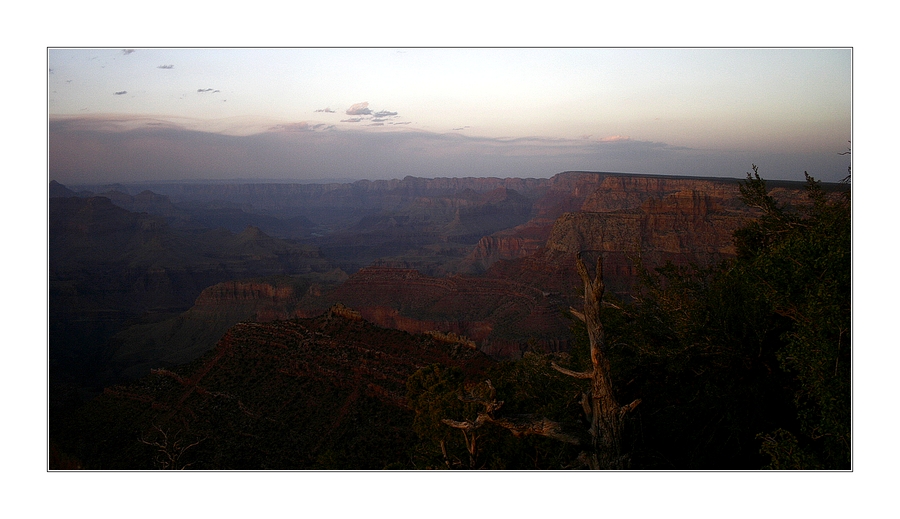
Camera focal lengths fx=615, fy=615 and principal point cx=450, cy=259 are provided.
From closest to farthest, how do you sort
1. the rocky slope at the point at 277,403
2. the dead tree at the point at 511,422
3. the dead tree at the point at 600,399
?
the dead tree at the point at 600,399, the dead tree at the point at 511,422, the rocky slope at the point at 277,403

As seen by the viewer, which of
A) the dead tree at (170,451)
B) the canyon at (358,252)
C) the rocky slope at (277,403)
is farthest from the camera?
the canyon at (358,252)

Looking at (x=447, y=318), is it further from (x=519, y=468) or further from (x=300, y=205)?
(x=519, y=468)

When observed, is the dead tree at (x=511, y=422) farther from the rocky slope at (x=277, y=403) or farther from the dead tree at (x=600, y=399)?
the rocky slope at (x=277, y=403)

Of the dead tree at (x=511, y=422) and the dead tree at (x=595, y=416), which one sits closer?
the dead tree at (x=595, y=416)

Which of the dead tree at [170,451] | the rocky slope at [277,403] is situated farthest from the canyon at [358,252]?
the dead tree at [170,451]

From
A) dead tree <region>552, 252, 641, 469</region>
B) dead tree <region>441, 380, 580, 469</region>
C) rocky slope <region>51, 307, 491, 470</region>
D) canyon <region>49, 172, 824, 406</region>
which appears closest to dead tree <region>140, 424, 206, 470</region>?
rocky slope <region>51, 307, 491, 470</region>

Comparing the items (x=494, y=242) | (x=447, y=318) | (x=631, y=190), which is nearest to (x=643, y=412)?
(x=447, y=318)

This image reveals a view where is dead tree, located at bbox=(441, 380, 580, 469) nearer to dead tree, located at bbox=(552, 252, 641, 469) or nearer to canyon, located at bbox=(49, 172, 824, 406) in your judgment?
dead tree, located at bbox=(552, 252, 641, 469)

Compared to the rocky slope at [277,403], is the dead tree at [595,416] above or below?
above
